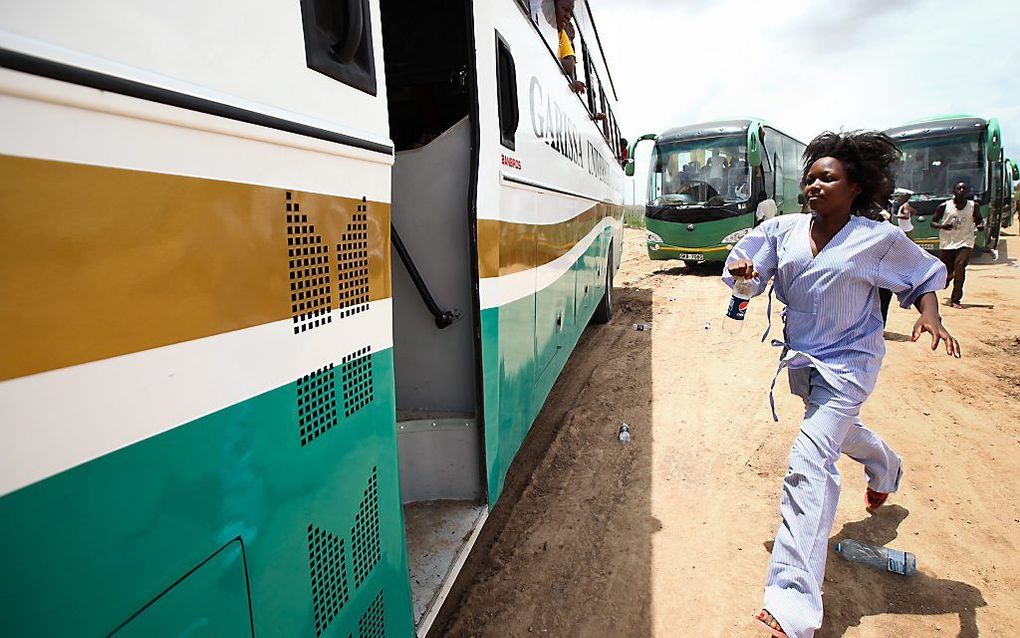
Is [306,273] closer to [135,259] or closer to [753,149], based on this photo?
[135,259]

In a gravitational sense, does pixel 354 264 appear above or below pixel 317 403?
above

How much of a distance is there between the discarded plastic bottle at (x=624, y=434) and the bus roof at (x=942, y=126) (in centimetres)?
1358

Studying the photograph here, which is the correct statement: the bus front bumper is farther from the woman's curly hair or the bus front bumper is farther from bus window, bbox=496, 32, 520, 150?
bus window, bbox=496, 32, 520, 150

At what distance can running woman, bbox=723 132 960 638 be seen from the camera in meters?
2.46

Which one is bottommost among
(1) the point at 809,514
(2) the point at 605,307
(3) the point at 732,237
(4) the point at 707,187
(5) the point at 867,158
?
(1) the point at 809,514

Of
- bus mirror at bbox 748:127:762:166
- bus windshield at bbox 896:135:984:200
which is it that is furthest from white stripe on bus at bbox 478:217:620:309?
bus windshield at bbox 896:135:984:200

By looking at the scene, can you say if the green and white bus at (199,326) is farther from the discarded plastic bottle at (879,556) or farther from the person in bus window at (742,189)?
the person in bus window at (742,189)

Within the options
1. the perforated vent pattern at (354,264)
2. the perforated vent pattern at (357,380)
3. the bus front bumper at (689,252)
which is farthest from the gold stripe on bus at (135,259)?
the bus front bumper at (689,252)

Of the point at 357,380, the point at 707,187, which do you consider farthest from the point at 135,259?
the point at 707,187

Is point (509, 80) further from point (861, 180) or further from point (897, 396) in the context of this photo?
point (897, 396)

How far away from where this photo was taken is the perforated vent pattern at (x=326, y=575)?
141cm

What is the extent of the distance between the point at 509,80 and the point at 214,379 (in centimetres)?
238

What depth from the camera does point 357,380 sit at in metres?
1.58

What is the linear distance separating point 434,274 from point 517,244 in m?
0.59
